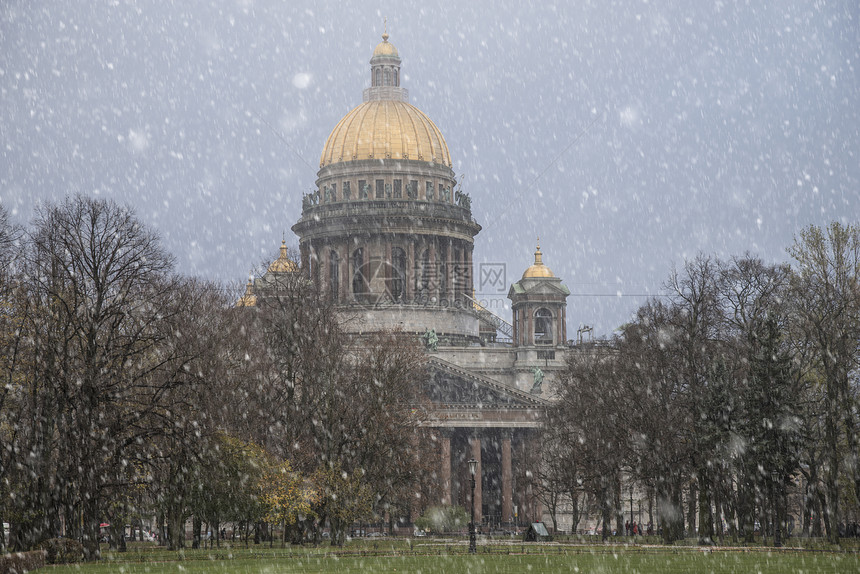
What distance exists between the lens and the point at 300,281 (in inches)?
2327

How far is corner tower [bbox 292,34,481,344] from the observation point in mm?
116500

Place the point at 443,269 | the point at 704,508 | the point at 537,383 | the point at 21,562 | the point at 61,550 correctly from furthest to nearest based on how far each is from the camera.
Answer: the point at 443,269 → the point at 537,383 → the point at 704,508 → the point at 61,550 → the point at 21,562

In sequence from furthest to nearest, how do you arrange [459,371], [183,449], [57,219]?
[459,371]
[57,219]
[183,449]

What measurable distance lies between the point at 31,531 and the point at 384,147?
3109 inches

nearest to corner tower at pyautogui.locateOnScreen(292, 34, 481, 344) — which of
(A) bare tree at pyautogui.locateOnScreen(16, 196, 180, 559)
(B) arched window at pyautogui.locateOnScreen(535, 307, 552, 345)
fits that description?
(B) arched window at pyautogui.locateOnScreen(535, 307, 552, 345)

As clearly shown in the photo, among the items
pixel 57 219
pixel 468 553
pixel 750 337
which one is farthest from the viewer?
pixel 750 337

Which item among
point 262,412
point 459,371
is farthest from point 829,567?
point 459,371

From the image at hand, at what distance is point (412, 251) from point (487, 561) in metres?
77.8

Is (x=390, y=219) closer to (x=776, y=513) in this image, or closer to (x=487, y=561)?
(x=776, y=513)

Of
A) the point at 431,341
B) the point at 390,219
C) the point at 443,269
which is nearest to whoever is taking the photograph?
the point at 431,341

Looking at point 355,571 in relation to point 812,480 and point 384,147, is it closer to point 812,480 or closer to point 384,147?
point 812,480

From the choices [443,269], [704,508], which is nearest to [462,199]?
[443,269]

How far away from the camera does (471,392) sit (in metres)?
100

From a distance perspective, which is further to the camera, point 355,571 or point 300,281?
point 300,281
